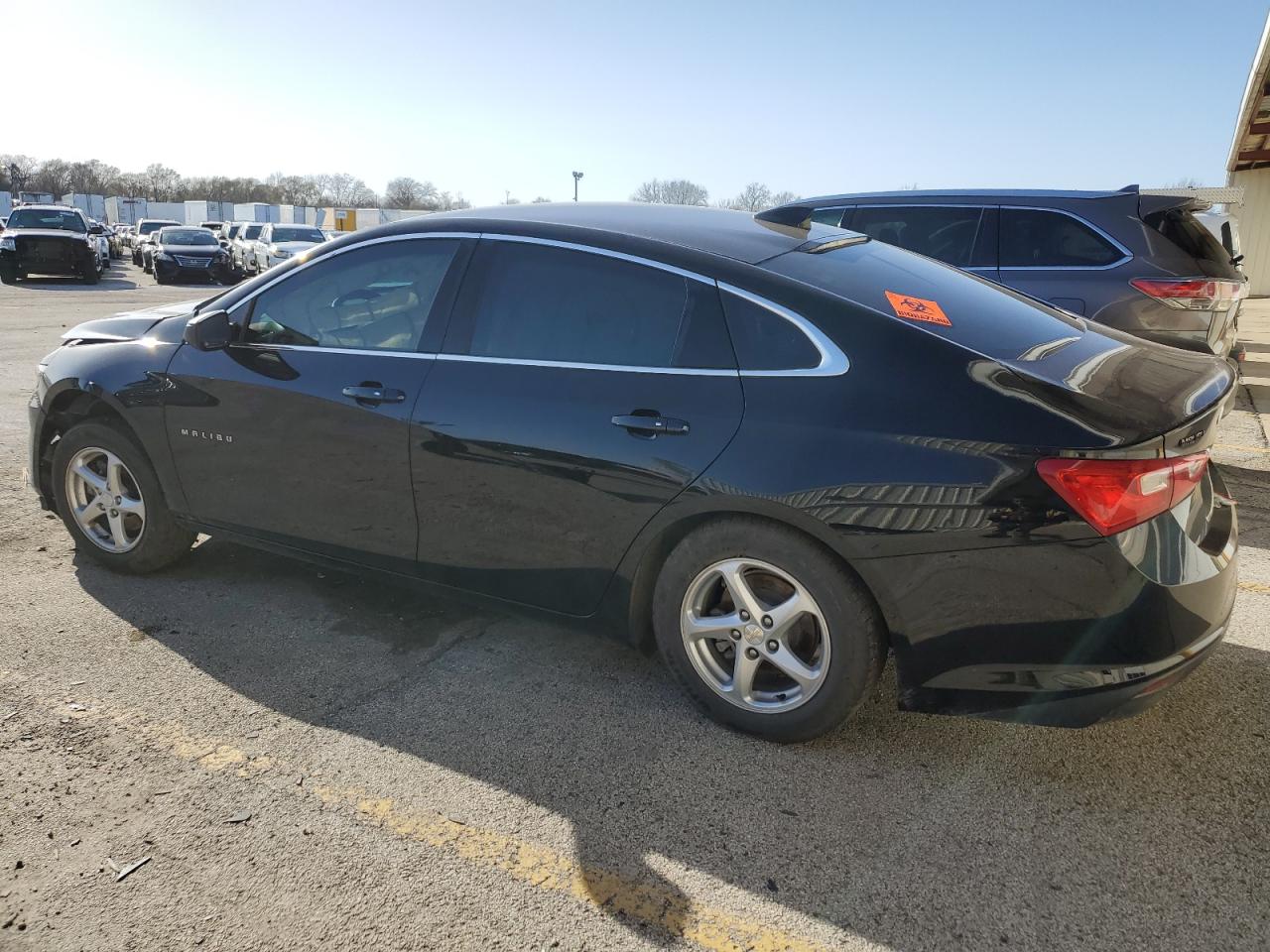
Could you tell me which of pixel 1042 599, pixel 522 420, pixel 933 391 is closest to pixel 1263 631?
pixel 1042 599

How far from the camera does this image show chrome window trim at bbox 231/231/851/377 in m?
2.85

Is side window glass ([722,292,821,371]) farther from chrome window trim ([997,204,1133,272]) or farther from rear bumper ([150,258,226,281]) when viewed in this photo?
rear bumper ([150,258,226,281])

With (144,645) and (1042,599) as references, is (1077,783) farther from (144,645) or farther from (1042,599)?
(144,645)

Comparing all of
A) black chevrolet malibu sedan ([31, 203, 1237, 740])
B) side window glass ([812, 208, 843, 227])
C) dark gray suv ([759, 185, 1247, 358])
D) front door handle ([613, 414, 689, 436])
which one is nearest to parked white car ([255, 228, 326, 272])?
side window glass ([812, 208, 843, 227])

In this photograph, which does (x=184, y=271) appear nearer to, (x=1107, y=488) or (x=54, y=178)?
(x=1107, y=488)

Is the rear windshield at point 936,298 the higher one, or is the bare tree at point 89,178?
the bare tree at point 89,178

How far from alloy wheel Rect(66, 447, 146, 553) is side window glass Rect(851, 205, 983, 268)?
17.2 ft

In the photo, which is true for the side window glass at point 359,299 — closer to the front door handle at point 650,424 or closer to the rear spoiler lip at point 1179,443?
the front door handle at point 650,424

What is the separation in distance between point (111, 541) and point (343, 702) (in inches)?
73.0

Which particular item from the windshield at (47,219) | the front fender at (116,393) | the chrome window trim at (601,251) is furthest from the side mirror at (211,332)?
the windshield at (47,219)

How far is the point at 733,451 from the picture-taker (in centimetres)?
287

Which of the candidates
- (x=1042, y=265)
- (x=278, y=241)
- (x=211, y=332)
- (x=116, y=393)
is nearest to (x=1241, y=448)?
(x=1042, y=265)

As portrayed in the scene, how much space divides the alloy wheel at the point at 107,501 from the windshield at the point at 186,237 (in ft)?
81.4

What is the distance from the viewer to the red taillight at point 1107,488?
247cm
